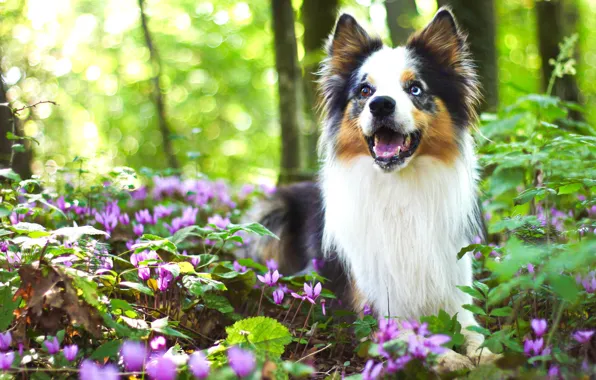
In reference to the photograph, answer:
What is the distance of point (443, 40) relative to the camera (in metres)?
4.05

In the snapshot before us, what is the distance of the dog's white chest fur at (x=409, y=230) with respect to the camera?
3602 mm

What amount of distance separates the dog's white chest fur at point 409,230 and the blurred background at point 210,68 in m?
1.77

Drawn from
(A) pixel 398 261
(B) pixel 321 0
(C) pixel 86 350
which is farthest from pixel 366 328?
(B) pixel 321 0

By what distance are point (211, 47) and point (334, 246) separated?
14.5 metres

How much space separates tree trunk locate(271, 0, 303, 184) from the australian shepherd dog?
3751 millimetres

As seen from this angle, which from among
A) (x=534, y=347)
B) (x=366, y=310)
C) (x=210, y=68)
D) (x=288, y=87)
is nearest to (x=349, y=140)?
(x=366, y=310)

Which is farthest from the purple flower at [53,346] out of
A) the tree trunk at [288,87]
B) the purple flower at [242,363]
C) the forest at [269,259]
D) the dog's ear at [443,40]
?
the tree trunk at [288,87]

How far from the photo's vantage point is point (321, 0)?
28.9ft

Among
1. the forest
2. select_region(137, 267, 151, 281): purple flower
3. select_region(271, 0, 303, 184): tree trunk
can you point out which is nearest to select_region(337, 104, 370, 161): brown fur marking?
the forest

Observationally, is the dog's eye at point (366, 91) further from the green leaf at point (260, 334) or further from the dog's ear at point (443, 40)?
the green leaf at point (260, 334)

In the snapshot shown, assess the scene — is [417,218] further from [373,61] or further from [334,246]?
[373,61]

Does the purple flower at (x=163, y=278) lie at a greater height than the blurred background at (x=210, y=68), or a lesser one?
lesser

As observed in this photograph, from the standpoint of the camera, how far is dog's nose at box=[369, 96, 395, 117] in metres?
3.50

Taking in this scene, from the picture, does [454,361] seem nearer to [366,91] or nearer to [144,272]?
[144,272]
